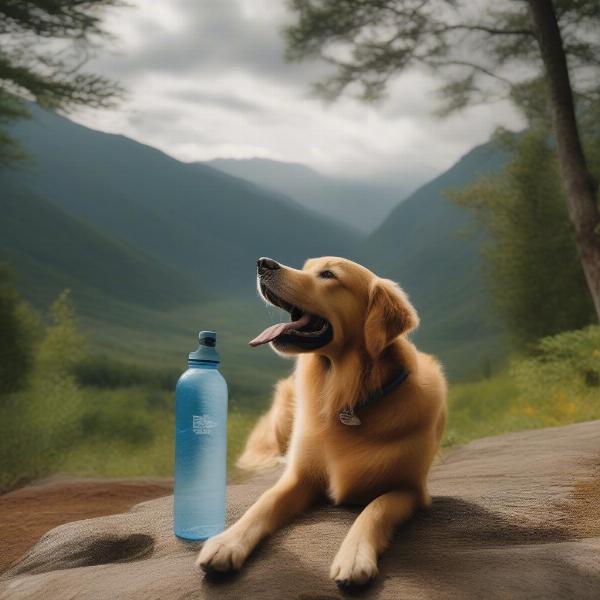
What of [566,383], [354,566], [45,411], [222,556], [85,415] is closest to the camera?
[354,566]

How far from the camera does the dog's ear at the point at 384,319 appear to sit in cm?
269

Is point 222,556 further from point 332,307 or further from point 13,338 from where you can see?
point 13,338

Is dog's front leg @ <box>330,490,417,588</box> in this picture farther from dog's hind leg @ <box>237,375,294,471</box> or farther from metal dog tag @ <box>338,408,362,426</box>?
dog's hind leg @ <box>237,375,294,471</box>

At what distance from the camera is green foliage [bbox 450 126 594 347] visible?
Result: 47.7 ft

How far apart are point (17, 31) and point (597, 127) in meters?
10.4

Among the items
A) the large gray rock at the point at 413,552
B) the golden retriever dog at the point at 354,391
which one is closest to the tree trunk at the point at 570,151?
the large gray rock at the point at 413,552

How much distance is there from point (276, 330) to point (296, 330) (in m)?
0.10

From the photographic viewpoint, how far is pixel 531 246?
1498cm

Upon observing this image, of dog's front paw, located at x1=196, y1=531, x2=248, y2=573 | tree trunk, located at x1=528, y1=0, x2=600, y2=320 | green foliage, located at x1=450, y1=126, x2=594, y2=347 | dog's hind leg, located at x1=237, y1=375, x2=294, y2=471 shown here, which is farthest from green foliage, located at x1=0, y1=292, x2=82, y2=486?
green foliage, located at x1=450, y1=126, x2=594, y2=347

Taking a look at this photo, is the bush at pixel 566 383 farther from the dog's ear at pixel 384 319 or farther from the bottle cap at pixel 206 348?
the bottle cap at pixel 206 348

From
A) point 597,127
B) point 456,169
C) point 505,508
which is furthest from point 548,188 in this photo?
point 456,169

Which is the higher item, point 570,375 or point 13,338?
point 13,338

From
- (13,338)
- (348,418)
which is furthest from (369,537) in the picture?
(13,338)

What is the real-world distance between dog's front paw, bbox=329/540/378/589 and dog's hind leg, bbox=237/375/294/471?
2362 mm
